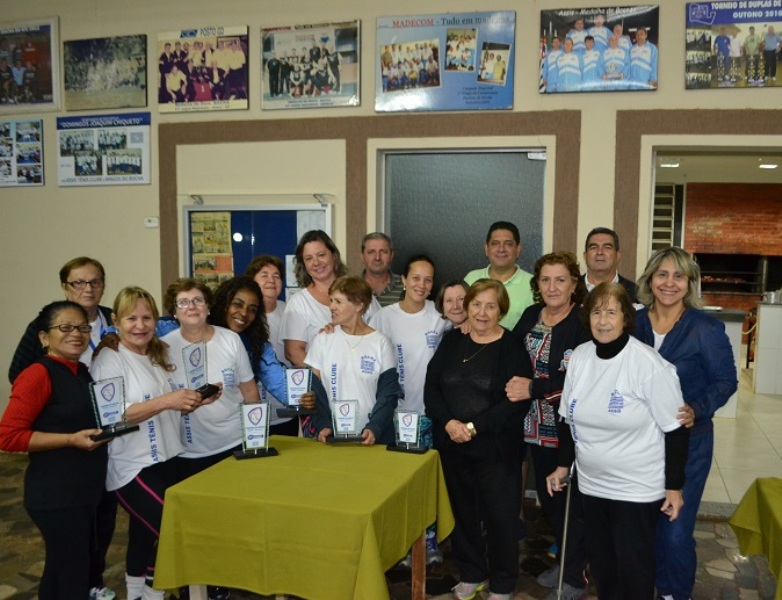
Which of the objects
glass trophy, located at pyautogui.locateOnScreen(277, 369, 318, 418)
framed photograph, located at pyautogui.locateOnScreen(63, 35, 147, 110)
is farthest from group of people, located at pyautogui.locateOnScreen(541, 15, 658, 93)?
framed photograph, located at pyautogui.locateOnScreen(63, 35, 147, 110)

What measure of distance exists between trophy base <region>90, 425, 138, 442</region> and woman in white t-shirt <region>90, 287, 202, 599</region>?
126mm

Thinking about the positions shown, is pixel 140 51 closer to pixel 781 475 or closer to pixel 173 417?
pixel 173 417

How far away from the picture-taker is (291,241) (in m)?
5.21

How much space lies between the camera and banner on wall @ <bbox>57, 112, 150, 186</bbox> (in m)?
5.31

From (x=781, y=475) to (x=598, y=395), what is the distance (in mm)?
3369

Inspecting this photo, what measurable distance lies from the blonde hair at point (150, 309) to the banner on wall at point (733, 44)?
367cm

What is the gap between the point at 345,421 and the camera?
2.84 m

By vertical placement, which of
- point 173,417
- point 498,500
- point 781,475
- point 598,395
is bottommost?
point 781,475

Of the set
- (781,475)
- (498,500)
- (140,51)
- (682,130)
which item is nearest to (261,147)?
(140,51)

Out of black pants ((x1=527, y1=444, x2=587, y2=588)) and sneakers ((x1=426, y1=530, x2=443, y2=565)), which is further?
sneakers ((x1=426, y1=530, x2=443, y2=565))

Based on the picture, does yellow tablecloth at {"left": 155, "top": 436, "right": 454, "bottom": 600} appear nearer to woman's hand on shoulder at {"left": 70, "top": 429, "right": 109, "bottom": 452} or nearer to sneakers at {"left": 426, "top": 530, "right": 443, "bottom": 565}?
woman's hand on shoulder at {"left": 70, "top": 429, "right": 109, "bottom": 452}

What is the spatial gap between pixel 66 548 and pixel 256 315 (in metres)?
1.20

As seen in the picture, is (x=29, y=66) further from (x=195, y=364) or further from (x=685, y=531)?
(x=685, y=531)

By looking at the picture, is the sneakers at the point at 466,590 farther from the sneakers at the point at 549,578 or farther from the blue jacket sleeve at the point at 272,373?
the blue jacket sleeve at the point at 272,373
